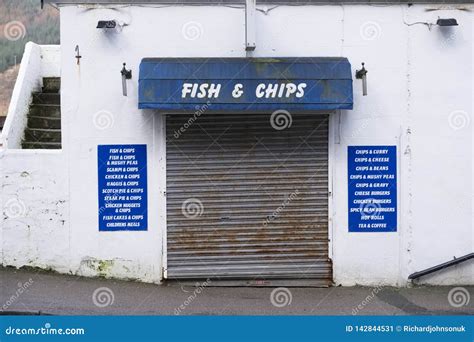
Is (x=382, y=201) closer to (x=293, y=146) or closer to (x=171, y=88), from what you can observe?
(x=293, y=146)

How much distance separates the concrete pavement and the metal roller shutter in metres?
0.43

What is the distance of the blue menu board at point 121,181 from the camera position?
34.3 feet

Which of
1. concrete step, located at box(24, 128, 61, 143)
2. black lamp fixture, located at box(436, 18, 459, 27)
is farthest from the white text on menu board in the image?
black lamp fixture, located at box(436, 18, 459, 27)

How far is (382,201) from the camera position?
10625 millimetres

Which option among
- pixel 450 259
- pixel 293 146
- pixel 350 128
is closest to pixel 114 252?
pixel 293 146

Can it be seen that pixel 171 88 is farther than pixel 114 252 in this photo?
No

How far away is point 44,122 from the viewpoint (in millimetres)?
12156

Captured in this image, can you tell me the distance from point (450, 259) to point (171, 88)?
507cm

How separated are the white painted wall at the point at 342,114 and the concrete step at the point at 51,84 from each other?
120 inches

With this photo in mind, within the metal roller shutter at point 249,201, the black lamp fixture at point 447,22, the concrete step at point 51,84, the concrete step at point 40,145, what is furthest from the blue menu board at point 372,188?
the concrete step at point 51,84

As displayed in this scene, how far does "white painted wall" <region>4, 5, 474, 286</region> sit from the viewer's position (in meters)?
10.4

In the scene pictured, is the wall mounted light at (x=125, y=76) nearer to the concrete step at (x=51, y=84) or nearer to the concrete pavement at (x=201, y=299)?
the concrete pavement at (x=201, y=299)

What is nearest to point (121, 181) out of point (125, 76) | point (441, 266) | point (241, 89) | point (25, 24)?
point (125, 76)

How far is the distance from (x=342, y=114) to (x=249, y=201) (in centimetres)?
197
